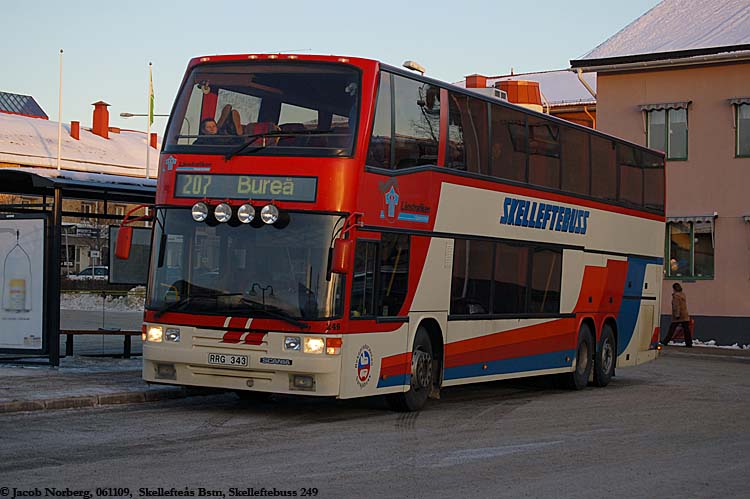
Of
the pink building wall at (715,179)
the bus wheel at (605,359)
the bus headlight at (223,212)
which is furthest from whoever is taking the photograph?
the pink building wall at (715,179)

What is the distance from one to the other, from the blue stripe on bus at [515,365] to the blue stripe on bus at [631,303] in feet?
7.80

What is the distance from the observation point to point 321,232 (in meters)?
14.4

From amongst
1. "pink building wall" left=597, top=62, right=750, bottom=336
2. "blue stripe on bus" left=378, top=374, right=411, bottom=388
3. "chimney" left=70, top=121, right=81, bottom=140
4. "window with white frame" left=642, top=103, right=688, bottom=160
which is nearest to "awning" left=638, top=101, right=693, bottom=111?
"window with white frame" left=642, top=103, right=688, bottom=160

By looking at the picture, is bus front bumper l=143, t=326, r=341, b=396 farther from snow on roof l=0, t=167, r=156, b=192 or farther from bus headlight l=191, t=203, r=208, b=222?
snow on roof l=0, t=167, r=156, b=192

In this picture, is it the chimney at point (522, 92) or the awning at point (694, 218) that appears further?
the chimney at point (522, 92)

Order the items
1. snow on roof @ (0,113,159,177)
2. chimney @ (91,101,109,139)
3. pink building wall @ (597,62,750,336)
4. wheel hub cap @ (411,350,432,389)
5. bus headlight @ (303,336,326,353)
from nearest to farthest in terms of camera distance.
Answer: bus headlight @ (303,336,326,353), wheel hub cap @ (411,350,432,389), pink building wall @ (597,62,750,336), snow on roof @ (0,113,159,177), chimney @ (91,101,109,139)

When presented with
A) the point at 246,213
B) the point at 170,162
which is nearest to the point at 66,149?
the point at 170,162

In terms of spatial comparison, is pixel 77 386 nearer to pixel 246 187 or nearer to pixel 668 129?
pixel 246 187

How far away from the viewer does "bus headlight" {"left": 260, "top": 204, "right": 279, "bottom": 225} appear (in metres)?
14.4

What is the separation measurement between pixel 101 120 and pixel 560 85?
32.5 metres

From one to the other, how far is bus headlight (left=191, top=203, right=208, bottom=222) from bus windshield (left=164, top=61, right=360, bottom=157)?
670 mm

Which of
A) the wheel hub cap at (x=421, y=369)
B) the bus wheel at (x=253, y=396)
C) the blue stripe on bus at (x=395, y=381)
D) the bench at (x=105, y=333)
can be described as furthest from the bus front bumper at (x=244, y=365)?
the bench at (x=105, y=333)

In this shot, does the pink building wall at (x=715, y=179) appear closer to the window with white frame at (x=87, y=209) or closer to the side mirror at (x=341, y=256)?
the window with white frame at (x=87, y=209)

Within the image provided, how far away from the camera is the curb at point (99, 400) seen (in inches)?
569
